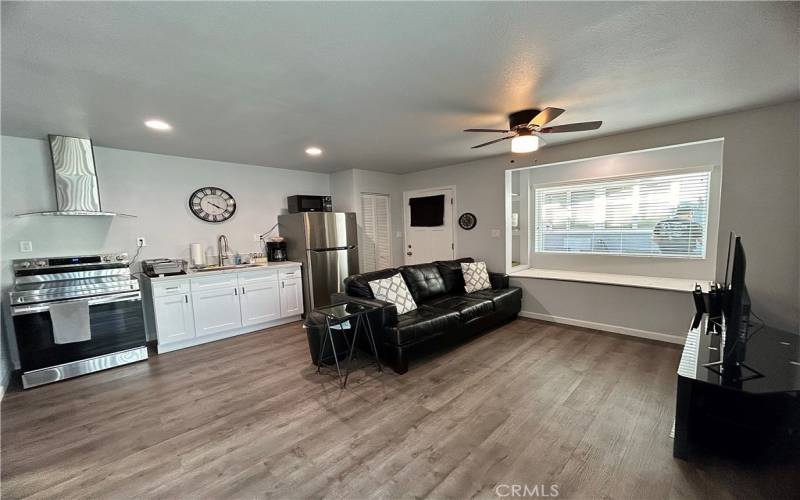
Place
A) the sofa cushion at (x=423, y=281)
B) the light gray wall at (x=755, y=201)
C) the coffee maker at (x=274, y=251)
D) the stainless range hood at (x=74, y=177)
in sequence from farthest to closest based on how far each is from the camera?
the coffee maker at (x=274, y=251)
the sofa cushion at (x=423, y=281)
the stainless range hood at (x=74, y=177)
the light gray wall at (x=755, y=201)

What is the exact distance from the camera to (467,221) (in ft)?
17.0

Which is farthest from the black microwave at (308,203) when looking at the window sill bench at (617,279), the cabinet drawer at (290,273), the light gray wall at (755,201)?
the light gray wall at (755,201)

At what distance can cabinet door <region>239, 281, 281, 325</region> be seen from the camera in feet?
13.7

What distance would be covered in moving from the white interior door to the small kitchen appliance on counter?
12.2 ft

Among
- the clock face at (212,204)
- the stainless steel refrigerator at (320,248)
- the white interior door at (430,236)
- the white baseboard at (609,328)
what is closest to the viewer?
the white baseboard at (609,328)

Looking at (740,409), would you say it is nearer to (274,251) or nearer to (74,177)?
(274,251)

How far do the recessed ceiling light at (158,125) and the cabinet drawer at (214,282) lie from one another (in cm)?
176

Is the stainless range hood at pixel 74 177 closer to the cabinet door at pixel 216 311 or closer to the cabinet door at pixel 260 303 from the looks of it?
the cabinet door at pixel 216 311

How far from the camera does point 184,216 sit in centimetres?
422

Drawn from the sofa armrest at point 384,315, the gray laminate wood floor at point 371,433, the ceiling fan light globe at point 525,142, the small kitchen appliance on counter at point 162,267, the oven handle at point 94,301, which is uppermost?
the ceiling fan light globe at point 525,142

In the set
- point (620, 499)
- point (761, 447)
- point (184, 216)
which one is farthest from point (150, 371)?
point (761, 447)

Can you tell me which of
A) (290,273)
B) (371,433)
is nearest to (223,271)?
(290,273)

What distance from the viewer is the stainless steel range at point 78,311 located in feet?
9.44

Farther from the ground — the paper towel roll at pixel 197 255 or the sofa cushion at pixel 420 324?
the paper towel roll at pixel 197 255
